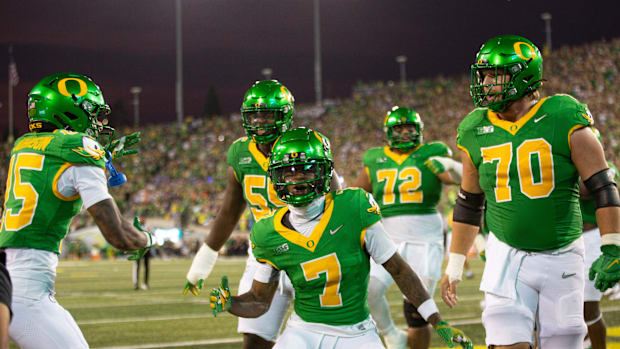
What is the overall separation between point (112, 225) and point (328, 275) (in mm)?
1069

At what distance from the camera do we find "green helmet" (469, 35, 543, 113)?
13.1ft

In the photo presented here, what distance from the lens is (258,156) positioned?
4.95 metres

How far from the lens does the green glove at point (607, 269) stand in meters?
3.52

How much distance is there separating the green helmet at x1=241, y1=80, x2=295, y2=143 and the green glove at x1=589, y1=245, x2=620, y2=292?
6.91 ft

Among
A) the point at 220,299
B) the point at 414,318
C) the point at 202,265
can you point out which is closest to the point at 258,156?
the point at 202,265

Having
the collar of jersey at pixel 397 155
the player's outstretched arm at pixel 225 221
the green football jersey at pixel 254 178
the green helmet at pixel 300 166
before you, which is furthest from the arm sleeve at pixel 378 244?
the collar of jersey at pixel 397 155

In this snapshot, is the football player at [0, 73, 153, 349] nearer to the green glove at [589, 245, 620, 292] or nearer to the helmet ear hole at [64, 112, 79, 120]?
the helmet ear hole at [64, 112, 79, 120]

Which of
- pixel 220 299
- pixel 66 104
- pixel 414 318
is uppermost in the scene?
pixel 66 104

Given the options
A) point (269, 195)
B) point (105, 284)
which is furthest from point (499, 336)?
point (105, 284)

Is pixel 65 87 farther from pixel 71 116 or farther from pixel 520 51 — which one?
pixel 520 51

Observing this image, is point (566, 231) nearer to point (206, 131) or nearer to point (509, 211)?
point (509, 211)

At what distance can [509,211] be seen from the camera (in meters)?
4.04

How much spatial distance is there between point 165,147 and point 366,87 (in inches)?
438

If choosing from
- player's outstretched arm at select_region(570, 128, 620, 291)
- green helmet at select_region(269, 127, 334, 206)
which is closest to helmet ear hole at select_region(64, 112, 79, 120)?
green helmet at select_region(269, 127, 334, 206)
